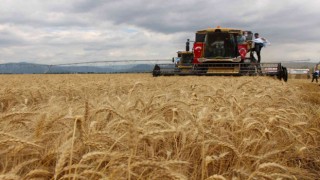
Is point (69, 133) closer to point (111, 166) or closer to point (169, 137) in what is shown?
point (111, 166)

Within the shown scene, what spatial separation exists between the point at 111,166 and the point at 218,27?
17688mm

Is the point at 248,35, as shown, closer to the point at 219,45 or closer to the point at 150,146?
the point at 219,45

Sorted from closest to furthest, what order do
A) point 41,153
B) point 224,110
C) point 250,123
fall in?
point 41,153 < point 250,123 < point 224,110

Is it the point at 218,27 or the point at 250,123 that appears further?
the point at 218,27

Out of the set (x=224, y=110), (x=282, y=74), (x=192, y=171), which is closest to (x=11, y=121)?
(x=192, y=171)

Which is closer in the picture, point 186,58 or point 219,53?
point 219,53

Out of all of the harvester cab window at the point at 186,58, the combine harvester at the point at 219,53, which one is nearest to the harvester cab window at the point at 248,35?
the combine harvester at the point at 219,53

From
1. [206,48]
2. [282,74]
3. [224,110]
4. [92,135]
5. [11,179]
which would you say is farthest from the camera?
[206,48]

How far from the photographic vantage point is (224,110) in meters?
3.42

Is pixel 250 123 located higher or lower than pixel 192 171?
higher

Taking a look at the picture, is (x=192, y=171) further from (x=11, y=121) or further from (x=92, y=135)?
(x=11, y=121)

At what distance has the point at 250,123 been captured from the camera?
8.39ft

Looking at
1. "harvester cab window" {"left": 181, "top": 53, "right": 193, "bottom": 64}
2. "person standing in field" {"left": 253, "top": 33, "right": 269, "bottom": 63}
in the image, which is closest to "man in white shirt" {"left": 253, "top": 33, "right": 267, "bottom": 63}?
"person standing in field" {"left": 253, "top": 33, "right": 269, "bottom": 63}

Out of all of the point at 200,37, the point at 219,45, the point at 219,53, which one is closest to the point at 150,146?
the point at 219,53
